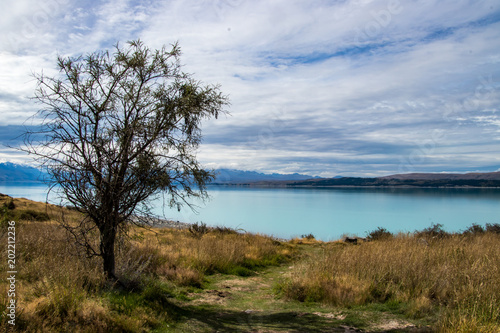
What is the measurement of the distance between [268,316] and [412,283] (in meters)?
3.22

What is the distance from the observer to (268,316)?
21.6 ft

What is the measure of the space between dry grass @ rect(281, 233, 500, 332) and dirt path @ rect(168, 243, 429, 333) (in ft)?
1.39

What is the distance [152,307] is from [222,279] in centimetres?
412

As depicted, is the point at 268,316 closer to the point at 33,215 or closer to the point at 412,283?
the point at 412,283

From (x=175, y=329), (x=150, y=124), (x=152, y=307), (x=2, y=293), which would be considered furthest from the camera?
(x=150, y=124)

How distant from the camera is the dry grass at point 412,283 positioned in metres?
5.90

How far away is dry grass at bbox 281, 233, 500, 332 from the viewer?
5.90 m

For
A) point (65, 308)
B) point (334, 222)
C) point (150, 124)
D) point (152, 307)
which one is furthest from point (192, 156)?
point (334, 222)

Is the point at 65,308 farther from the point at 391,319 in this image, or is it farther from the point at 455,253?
the point at 455,253

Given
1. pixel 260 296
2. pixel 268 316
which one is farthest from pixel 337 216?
pixel 268 316

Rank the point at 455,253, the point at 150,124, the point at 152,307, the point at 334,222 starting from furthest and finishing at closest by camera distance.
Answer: the point at 334,222, the point at 455,253, the point at 150,124, the point at 152,307

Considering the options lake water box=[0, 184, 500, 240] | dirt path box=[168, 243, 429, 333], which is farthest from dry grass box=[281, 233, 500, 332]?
lake water box=[0, 184, 500, 240]

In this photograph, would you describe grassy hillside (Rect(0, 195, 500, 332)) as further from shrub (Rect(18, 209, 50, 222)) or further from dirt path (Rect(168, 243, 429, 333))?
shrub (Rect(18, 209, 50, 222))

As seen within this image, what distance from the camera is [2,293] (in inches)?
199
